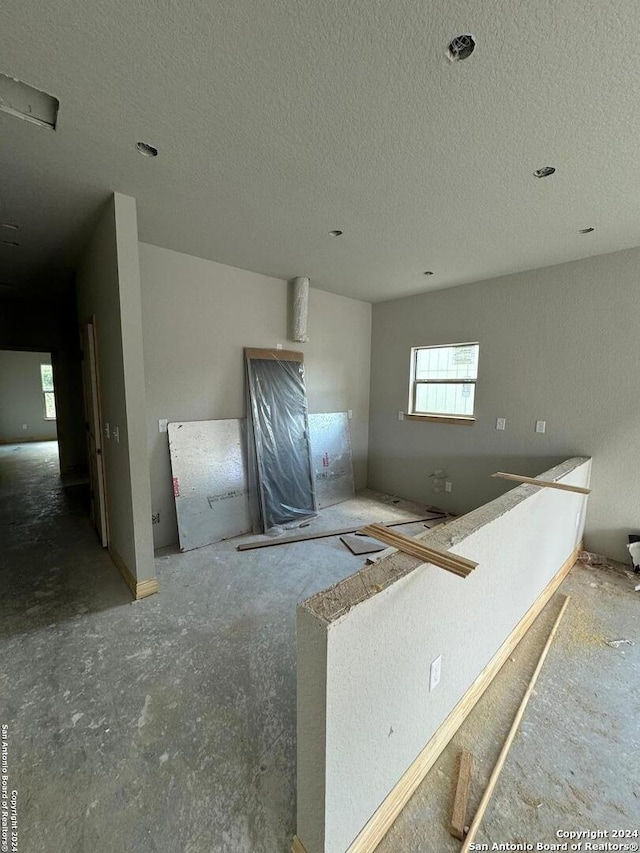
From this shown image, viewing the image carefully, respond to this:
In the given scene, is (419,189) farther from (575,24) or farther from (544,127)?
(575,24)

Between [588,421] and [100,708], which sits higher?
[588,421]

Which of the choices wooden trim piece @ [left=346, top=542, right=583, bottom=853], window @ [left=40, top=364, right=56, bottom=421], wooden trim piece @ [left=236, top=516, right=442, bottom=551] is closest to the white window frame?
wooden trim piece @ [left=236, top=516, right=442, bottom=551]

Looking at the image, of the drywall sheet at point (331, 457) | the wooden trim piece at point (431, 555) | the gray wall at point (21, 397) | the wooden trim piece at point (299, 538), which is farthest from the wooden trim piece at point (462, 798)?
the gray wall at point (21, 397)

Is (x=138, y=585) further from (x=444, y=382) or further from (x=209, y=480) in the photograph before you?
(x=444, y=382)

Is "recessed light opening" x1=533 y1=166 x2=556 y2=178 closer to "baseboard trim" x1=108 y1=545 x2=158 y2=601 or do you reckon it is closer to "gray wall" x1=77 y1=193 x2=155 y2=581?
"gray wall" x1=77 y1=193 x2=155 y2=581

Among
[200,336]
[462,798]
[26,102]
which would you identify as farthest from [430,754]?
[200,336]

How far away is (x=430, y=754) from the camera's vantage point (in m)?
1.31

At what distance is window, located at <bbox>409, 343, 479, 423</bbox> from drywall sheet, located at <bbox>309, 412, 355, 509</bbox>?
3.05 ft

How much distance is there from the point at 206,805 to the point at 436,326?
415cm

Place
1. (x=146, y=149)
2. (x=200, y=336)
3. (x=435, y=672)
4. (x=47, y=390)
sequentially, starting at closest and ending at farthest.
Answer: (x=435, y=672) → (x=146, y=149) → (x=200, y=336) → (x=47, y=390)

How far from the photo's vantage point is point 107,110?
142cm

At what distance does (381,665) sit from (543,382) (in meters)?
3.13

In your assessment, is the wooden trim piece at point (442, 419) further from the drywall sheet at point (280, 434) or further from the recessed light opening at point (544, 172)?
the recessed light opening at point (544, 172)

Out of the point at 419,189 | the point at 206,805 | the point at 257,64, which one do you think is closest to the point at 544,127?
the point at 419,189
